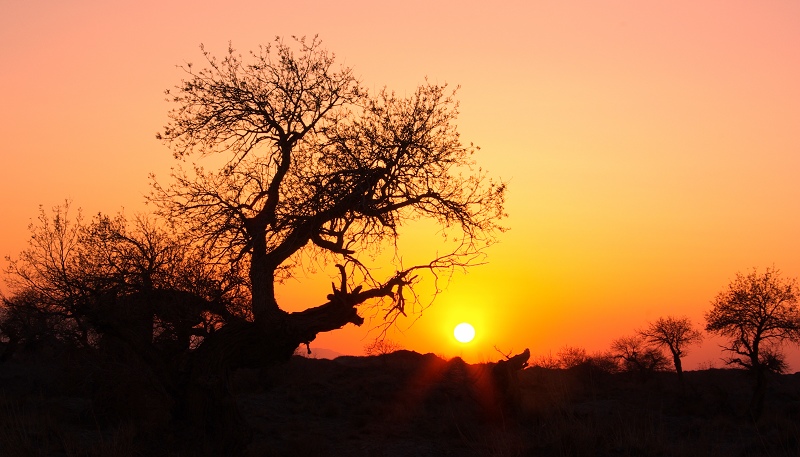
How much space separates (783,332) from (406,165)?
2320 centimetres

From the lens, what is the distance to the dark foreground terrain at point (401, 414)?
49.3 feet

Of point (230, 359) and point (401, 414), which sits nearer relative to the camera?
point (230, 359)

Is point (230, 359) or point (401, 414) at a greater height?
point (230, 359)

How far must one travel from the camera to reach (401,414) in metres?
23.1

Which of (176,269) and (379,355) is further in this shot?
(379,355)

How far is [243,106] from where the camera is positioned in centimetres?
1761

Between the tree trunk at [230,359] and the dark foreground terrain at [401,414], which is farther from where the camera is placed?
the tree trunk at [230,359]

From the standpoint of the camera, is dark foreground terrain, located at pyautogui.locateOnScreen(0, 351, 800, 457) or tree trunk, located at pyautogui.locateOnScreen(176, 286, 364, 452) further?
tree trunk, located at pyautogui.locateOnScreen(176, 286, 364, 452)

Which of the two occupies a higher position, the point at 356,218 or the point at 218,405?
the point at 356,218

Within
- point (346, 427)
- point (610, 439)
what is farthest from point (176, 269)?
point (610, 439)

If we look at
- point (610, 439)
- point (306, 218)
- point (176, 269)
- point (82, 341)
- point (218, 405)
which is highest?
point (306, 218)

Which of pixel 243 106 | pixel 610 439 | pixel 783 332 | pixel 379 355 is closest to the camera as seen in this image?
pixel 610 439

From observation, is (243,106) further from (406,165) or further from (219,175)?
(406,165)

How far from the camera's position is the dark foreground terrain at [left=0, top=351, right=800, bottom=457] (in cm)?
1502
